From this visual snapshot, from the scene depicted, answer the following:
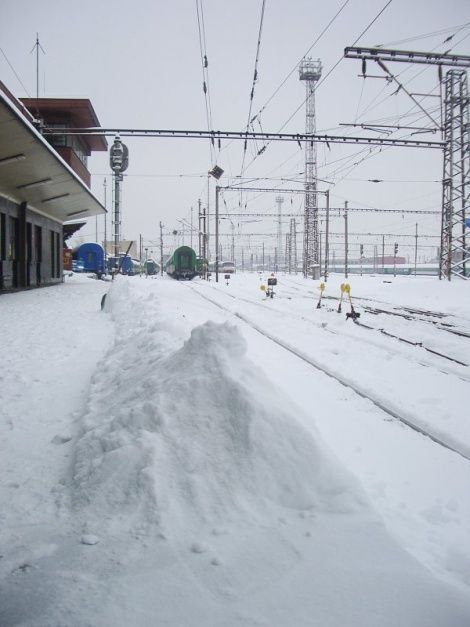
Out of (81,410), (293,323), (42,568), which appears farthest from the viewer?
(293,323)

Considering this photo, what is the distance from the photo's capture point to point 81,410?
4.34 metres

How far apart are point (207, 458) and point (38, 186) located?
16.9m

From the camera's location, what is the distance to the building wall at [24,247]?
17281 mm

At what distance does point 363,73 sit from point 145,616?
17848 millimetres

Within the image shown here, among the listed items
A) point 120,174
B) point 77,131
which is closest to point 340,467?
point 77,131

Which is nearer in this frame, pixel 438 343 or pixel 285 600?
pixel 285 600

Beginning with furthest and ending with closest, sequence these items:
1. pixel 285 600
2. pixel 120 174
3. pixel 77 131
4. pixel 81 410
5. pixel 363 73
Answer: pixel 120 174
pixel 77 131
pixel 363 73
pixel 81 410
pixel 285 600

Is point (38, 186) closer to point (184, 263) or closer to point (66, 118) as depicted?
point (66, 118)

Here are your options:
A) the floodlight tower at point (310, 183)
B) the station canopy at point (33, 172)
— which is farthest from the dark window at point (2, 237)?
the floodlight tower at point (310, 183)

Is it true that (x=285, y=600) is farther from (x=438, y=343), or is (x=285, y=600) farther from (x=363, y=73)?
(x=363, y=73)

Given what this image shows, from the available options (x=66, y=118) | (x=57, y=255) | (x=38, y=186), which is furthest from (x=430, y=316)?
(x=66, y=118)

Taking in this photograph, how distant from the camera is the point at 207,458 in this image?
280 cm

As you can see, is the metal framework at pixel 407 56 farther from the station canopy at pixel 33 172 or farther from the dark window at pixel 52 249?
the dark window at pixel 52 249

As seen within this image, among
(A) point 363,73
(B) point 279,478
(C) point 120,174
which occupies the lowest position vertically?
(B) point 279,478
